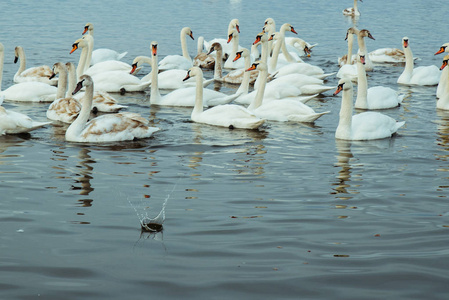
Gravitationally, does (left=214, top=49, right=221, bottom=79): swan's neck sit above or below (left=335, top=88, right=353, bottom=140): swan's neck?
above

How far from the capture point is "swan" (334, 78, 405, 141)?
1257cm

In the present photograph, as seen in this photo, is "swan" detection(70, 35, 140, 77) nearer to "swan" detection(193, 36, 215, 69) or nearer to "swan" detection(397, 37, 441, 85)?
"swan" detection(193, 36, 215, 69)

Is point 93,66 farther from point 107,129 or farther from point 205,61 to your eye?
point 107,129

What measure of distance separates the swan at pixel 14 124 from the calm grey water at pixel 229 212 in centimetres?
16

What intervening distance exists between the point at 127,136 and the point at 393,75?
36.9 ft

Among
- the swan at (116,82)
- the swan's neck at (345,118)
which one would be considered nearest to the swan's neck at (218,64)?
the swan at (116,82)

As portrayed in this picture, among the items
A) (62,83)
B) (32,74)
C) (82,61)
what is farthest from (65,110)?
(32,74)

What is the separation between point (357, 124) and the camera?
12.8 meters

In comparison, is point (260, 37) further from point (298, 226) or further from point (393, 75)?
point (298, 226)

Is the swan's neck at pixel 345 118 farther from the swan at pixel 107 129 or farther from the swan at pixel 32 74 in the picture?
the swan at pixel 32 74

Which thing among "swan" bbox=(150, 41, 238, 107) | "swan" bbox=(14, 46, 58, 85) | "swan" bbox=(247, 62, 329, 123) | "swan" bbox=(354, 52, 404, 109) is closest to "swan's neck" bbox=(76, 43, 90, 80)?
"swan" bbox=(14, 46, 58, 85)

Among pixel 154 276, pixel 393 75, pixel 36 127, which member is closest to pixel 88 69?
pixel 36 127

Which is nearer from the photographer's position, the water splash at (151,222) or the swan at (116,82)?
the water splash at (151,222)

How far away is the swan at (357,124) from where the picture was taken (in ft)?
41.2
